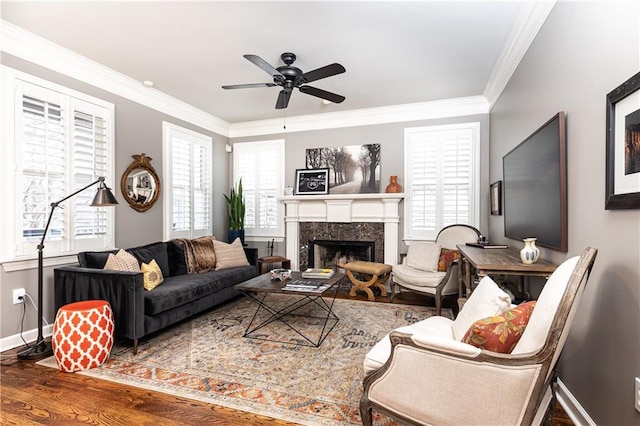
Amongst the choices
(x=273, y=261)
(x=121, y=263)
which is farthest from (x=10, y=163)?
(x=273, y=261)

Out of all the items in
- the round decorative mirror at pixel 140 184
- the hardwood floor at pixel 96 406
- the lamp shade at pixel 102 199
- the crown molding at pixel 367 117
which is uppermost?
the crown molding at pixel 367 117

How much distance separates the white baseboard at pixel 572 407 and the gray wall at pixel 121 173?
4281 mm

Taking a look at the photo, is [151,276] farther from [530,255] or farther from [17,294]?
[530,255]

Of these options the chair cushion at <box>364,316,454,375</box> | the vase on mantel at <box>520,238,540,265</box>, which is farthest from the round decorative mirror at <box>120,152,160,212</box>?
the vase on mantel at <box>520,238,540,265</box>

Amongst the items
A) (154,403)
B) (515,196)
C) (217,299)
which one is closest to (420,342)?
(154,403)

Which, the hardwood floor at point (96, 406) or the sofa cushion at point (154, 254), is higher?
the sofa cushion at point (154, 254)

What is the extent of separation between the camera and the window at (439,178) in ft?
14.6

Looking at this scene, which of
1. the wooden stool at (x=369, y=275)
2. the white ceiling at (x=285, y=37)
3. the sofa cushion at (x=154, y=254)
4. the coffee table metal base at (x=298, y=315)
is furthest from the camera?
the wooden stool at (x=369, y=275)

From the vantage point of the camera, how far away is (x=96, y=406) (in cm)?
194

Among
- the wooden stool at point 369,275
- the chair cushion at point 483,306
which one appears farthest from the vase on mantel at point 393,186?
the chair cushion at point 483,306

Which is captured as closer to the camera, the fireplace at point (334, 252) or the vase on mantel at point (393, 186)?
the vase on mantel at point (393, 186)

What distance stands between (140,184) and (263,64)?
2.42 meters

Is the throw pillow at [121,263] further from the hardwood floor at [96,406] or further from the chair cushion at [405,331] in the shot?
the chair cushion at [405,331]

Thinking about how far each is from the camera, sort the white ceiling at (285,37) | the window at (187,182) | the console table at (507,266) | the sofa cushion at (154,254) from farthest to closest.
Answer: the window at (187,182), the sofa cushion at (154,254), the white ceiling at (285,37), the console table at (507,266)
